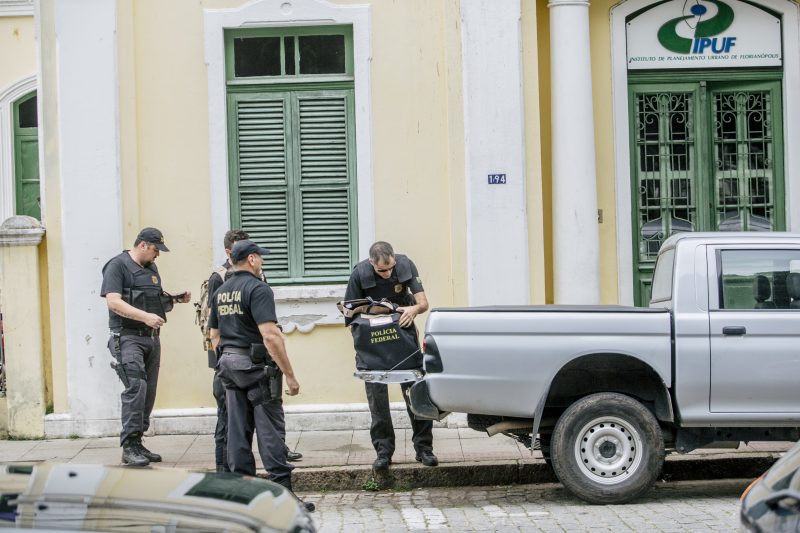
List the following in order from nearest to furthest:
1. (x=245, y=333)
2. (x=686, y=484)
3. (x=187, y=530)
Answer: (x=187, y=530) → (x=245, y=333) → (x=686, y=484)

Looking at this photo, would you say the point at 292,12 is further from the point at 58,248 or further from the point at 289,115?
the point at 58,248

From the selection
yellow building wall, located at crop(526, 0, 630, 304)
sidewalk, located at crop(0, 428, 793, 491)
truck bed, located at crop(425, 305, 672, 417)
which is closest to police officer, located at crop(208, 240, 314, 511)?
truck bed, located at crop(425, 305, 672, 417)

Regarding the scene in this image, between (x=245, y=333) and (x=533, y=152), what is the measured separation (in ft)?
14.6

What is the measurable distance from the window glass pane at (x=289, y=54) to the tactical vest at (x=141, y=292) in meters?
2.77

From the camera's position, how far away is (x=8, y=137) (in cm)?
1723

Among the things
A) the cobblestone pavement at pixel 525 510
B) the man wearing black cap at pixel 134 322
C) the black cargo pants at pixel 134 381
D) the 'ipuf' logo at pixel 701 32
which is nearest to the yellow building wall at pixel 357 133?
the man wearing black cap at pixel 134 322

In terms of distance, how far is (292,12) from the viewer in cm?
1245

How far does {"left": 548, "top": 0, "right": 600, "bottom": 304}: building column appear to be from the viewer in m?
12.5

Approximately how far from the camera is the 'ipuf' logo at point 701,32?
13188mm

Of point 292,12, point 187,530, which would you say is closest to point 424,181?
point 292,12

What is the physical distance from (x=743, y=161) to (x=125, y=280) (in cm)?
647

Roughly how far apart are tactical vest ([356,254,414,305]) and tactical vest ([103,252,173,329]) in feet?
5.96

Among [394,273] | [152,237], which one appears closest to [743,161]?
[394,273]

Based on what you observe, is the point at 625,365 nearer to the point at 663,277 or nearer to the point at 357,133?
the point at 663,277
